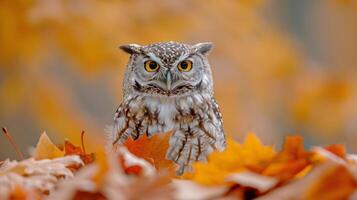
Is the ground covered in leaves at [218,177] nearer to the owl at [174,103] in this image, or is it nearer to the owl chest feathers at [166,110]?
the owl at [174,103]

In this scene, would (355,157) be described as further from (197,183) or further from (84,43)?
(84,43)

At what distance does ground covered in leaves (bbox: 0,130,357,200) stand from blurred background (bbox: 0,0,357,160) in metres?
3.29

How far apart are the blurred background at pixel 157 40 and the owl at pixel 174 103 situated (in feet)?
5.80

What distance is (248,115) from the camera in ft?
17.7

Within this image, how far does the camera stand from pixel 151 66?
9.12 feet

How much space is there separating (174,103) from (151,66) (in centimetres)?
20

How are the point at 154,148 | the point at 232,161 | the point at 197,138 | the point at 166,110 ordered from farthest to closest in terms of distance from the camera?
the point at 166,110
the point at 197,138
the point at 154,148
the point at 232,161

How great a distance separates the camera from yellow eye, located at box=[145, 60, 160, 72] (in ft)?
9.11

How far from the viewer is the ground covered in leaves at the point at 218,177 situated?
1044 mm

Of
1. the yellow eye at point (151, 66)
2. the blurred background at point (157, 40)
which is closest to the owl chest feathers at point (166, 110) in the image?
the yellow eye at point (151, 66)

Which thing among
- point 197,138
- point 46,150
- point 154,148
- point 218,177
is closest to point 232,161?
point 218,177

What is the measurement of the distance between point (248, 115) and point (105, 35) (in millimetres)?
1229

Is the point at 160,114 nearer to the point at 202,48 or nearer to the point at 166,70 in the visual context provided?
the point at 166,70

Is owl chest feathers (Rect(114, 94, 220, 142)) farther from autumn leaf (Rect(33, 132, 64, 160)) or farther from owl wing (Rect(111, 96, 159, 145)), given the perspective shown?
autumn leaf (Rect(33, 132, 64, 160))
